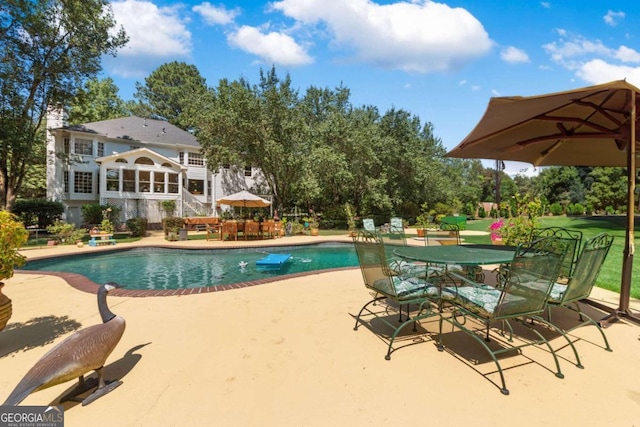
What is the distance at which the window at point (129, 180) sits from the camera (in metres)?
20.3

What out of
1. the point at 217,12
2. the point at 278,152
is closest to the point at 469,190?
the point at 278,152

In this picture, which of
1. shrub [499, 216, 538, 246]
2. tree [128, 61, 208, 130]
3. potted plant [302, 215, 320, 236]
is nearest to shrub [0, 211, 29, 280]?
shrub [499, 216, 538, 246]

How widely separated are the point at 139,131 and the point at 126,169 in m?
3.97

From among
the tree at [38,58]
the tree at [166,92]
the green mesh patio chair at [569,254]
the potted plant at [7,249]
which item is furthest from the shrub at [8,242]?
the tree at [166,92]

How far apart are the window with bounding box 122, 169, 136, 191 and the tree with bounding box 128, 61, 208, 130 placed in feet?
53.2

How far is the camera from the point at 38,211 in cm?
1692

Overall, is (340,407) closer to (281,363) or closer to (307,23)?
(281,363)

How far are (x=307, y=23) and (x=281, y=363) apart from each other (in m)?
12.3

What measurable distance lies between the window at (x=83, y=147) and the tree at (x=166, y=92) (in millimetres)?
15893

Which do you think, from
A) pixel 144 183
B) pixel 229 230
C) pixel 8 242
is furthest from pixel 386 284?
pixel 144 183

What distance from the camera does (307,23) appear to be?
11469 millimetres

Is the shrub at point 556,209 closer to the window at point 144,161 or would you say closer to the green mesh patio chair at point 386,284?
the green mesh patio chair at point 386,284

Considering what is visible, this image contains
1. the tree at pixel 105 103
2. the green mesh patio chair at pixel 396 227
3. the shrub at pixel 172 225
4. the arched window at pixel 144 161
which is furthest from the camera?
the tree at pixel 105 103

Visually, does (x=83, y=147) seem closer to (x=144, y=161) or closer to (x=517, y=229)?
(x=144, y=161)
